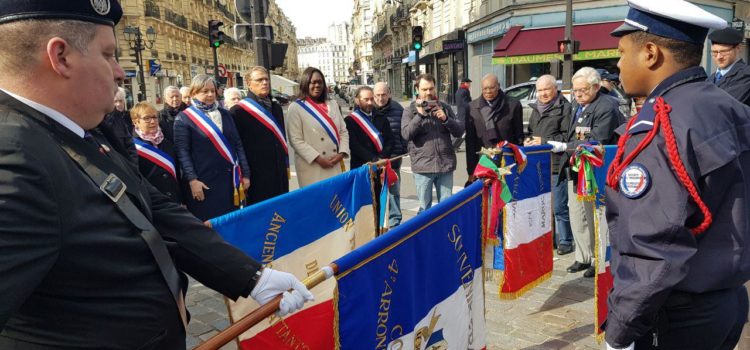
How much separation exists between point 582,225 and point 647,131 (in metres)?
3.35

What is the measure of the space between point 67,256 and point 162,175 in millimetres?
3844

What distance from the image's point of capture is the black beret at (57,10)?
1218mm

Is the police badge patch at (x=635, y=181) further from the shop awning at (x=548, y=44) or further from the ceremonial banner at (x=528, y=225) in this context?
the shop awning at (x=548, y=44)

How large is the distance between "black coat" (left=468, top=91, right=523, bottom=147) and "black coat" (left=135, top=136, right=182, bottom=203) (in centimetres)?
321

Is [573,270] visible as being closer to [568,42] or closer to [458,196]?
[458,196]

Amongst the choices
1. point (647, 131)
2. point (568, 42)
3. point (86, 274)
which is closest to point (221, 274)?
point (86, 274)

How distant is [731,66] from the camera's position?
5.29 m

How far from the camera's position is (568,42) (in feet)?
46.4

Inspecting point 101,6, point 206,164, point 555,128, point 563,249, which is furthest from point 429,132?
point 101,6

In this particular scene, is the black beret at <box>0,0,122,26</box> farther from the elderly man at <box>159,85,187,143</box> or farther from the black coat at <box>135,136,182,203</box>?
the elderly man at <box>159,85,187,143</box>

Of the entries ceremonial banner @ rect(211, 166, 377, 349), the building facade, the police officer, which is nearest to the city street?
ceremonial banner @ rect(211, 166, 377, 349)

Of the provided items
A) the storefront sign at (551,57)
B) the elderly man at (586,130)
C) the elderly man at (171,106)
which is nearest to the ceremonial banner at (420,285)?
the elderly man at (586,130)

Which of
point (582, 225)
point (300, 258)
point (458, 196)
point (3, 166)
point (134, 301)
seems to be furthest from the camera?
point (582, 225)

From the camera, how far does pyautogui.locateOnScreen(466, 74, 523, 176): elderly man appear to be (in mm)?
5699
